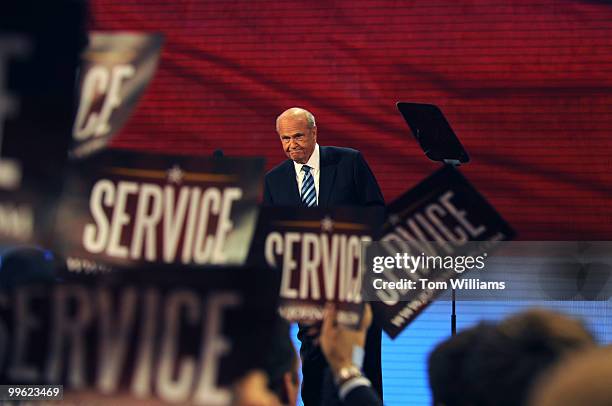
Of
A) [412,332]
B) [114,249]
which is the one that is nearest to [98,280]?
[114,249]

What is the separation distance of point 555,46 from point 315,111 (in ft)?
4.47

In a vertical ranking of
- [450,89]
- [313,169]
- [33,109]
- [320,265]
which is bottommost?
[320,265]

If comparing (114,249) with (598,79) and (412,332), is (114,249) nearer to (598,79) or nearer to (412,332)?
(412,332)

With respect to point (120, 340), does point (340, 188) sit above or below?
above

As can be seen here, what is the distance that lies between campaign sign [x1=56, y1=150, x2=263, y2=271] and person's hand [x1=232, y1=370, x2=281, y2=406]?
18.5 inches

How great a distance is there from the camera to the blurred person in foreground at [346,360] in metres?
2.04

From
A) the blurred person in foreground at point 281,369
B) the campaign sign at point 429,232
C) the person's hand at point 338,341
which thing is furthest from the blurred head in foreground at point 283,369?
the campaign sign at point 429,232

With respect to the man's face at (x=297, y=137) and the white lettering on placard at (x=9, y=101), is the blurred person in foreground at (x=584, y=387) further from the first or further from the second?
the man's face at (x=297, y=137)

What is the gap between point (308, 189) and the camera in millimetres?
3771

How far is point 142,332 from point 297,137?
7.17 ft

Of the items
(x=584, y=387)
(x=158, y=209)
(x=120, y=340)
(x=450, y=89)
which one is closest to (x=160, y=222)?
(x=158, y=209)

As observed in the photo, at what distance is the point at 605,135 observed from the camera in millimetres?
6121

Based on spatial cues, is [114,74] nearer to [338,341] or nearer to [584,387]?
[338,341]

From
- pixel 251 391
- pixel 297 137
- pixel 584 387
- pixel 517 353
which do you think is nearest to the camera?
pixel 584 387
